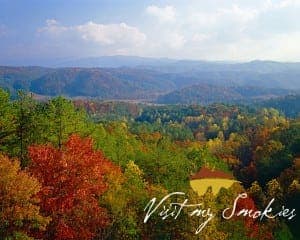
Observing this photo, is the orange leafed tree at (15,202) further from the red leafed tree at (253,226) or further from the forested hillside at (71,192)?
the red leafed tree at (253,226)

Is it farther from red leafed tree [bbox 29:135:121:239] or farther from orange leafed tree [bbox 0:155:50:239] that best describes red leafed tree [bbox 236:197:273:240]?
orange leafed tree [bbox 0:155:50:239]

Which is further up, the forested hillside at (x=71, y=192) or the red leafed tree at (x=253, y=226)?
the forested hillside at (x=71, y=192)

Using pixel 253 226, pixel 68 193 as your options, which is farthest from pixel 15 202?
pixel 253 226

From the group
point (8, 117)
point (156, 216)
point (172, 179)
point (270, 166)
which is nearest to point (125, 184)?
point (156, 216)

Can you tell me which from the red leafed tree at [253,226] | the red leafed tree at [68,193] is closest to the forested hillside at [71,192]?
the red leafed tree at [68,193]

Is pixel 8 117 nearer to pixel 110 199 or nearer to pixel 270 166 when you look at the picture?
pixel 110 199

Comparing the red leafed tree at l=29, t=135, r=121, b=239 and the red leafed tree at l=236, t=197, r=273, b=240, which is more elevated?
the red leafed tree at l=29, t=135, r=121, b=239

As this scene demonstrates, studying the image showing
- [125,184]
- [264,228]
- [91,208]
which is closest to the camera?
[91,208]

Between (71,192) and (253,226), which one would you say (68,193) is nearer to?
(71,192)

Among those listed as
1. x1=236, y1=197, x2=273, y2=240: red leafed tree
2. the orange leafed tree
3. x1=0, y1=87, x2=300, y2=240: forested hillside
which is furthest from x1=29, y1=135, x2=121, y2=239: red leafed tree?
x1=236, y1=197, x2=273, y2=240: red leafed tree
